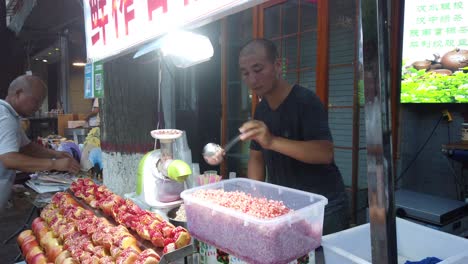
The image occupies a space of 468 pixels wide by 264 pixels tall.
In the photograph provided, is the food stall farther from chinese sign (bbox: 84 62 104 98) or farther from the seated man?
the seated man

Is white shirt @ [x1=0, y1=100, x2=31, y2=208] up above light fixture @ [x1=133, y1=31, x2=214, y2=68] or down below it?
below

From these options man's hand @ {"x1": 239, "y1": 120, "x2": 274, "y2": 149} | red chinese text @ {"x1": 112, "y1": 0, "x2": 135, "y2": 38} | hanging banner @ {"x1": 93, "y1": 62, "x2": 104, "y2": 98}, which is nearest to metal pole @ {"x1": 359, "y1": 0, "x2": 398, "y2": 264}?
man's hand @ {"x1": 239, "y1": 120, "x2": 274, "y2": 149}

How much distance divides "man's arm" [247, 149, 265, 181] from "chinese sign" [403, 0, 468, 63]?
7.69 ft

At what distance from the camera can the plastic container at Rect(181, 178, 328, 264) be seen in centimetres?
103

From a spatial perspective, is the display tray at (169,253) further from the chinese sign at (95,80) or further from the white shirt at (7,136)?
Answer: the white shirt at (7,136)

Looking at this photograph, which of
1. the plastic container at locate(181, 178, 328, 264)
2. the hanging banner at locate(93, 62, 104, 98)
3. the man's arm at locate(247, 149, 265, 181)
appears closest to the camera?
the plastic container at locate(181, 178, 328, 264)

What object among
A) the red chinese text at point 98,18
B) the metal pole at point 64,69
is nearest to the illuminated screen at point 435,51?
the red chinese text at point 98,18

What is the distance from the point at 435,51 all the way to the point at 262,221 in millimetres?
3342

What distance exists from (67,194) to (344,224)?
198cm

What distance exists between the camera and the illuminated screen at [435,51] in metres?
3.26

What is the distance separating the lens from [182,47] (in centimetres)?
186

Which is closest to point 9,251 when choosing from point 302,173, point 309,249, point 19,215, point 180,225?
point 19,215

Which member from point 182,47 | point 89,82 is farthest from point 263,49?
point 89,82

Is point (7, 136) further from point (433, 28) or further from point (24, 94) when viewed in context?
point (433, 28)
